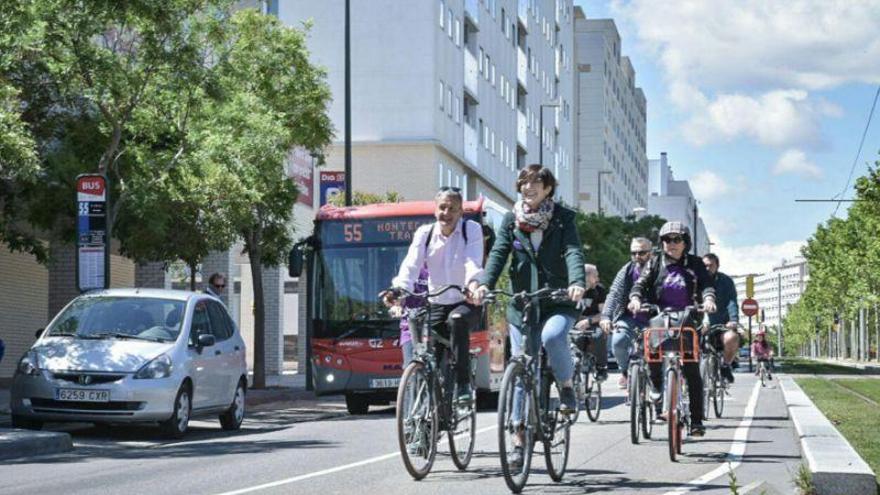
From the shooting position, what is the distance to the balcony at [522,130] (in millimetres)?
79875

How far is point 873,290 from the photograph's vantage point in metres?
69.8

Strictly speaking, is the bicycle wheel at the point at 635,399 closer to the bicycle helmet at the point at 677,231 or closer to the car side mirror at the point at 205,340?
the bicycle helmet at the point at 677,231

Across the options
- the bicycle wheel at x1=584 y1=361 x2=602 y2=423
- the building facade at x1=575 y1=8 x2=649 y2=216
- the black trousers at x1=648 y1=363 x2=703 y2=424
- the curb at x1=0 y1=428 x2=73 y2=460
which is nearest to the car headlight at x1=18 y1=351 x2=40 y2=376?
the curb at x1=0 y1=428 x2=73 y2=460

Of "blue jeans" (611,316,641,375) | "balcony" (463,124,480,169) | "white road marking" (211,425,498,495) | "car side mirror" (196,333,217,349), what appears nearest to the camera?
"white road marking" (211,425,498,495)

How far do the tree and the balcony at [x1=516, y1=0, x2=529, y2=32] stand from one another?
49.2m

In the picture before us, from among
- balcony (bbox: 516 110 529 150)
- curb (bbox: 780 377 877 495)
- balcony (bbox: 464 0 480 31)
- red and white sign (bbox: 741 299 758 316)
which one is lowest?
curb (bbox: 780 377 877 495)

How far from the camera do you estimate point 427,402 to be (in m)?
10.3

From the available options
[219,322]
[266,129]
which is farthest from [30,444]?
[266,129]

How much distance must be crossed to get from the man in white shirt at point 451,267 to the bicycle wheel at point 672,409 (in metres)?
1.85

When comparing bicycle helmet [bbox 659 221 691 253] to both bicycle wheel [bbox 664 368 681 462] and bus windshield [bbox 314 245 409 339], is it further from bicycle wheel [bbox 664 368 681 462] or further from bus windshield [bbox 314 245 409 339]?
bus windshield [bbox 314 245 409 339]

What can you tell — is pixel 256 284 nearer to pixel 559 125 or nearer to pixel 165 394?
pixel 165 394

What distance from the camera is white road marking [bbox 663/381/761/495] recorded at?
1017 cm

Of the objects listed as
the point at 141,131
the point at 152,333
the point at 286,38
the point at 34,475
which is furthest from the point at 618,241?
the point at 34,475

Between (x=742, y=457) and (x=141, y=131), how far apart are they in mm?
13571
